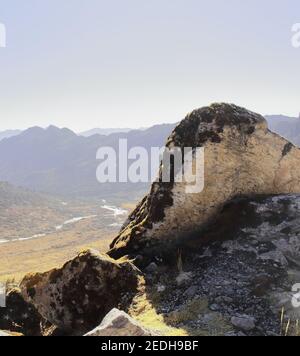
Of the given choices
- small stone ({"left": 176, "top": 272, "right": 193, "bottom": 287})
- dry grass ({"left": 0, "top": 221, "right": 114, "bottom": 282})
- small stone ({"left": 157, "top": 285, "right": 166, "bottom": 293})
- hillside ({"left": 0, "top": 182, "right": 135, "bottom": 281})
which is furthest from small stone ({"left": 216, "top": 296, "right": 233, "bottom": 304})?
dry grass ({"left": 0, "top": 221, "right": 114, "bottom": 282})

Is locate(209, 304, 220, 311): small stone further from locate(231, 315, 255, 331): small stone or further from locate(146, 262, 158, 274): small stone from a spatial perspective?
locate(146, 262, 158, 274): small stone

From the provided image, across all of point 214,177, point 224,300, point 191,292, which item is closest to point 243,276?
point 224,300

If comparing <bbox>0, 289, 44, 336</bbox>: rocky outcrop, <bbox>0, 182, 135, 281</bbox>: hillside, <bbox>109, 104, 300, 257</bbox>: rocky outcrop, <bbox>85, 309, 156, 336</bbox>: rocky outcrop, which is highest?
<bbox>109, 104, 300, 257</bbox>: rocky outcrop

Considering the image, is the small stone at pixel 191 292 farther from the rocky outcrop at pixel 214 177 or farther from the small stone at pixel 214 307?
the rocky outcrop at pixel 214 177

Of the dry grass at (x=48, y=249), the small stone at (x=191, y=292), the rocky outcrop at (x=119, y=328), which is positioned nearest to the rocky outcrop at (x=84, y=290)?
the small stone at (x=191, y=292)

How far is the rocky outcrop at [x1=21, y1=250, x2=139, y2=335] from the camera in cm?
1221

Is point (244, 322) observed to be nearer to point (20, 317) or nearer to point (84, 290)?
point (84, 290)

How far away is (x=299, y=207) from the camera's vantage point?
A: 13336 millimetres

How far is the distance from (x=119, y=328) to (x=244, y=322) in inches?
110

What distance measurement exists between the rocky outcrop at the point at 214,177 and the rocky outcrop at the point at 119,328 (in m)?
4.92

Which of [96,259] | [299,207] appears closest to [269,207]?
[299,207]

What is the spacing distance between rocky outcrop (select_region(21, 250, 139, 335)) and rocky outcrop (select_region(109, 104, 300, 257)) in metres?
1.22

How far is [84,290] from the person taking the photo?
12.7m

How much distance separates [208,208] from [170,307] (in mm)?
3713
